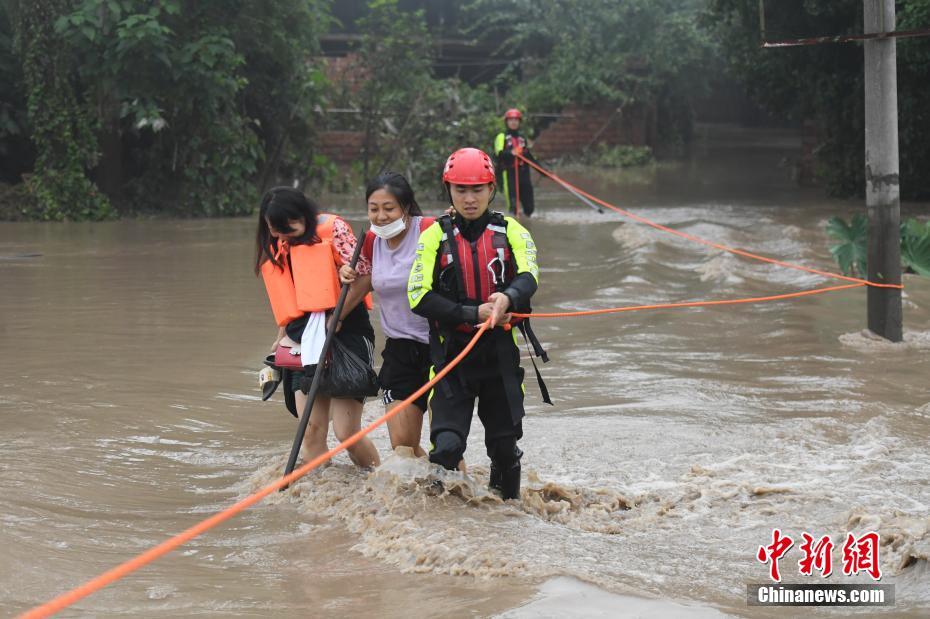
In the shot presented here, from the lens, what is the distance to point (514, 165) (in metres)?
18.8

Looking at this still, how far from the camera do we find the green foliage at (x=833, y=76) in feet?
61.3

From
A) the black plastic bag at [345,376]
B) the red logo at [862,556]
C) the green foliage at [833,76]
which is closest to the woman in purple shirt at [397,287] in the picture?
the black plastic bag at [345,376]

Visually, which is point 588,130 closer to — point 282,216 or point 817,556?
point 282,216

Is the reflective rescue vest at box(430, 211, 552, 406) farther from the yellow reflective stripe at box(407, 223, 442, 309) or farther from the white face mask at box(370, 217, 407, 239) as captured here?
the white face mask at box(370, 217, 407, 239)

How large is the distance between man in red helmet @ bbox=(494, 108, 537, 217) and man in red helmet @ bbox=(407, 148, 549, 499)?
13.4 m

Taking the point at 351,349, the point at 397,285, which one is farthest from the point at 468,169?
the point at 351,349

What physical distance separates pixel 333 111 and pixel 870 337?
1819 centimetres

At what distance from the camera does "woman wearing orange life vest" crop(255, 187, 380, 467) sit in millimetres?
5602

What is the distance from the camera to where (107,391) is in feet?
26.7

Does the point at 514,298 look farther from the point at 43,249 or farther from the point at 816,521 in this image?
the point at 43,249

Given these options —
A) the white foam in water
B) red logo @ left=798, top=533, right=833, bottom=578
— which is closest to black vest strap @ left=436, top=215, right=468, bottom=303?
the white foam in water

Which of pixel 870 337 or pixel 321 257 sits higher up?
pixel 321 257

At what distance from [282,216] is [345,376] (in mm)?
797

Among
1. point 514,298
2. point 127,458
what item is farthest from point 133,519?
point 514,298
